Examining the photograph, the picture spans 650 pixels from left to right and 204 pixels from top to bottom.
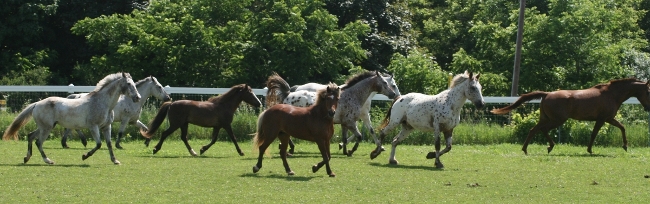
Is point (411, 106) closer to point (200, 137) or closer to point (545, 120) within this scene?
point (545, 120)

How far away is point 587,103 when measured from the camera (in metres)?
20.8

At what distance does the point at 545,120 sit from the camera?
20.9m

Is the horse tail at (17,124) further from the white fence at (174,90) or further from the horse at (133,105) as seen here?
the white fence at (174,90)

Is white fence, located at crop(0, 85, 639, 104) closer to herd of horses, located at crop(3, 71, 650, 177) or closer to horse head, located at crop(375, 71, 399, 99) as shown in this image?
herd of horses, located at crop(3, 71, 650, 177)

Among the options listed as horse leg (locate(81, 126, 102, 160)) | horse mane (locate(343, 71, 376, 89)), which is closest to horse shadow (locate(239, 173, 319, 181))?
horse leg (locate(81, 126, 102, 160))

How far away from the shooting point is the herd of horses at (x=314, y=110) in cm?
1503

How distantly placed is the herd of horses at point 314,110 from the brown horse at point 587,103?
21 millimetres

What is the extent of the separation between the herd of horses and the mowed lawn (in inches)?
21.2

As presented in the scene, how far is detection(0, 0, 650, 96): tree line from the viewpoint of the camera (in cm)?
3488

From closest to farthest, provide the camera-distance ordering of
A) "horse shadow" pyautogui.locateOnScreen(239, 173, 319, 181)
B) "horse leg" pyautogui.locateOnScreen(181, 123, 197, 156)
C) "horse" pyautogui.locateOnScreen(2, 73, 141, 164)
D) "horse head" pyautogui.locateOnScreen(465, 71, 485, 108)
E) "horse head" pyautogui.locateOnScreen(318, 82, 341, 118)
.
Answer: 1. "horse shadow" pyautogui.locateOnScreen(239, 173, 319, 181)
2. "horse head" pyautogui.locateOnScreen(318, 82, 341, 118)
3. "horse" pyautogui.locateOnScreen(2, 73, 141, 164)
4. "horse head" pyautogui.locateOnScreen(465, 71, 485, 108)
5. "horse leg" pyautogui.locateOnScreen(181, 123, 197, 156)

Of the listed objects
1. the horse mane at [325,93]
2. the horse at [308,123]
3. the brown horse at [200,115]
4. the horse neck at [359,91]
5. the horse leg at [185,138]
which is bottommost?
the horse leg at [185,138]

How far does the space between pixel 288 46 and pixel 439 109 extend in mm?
17709

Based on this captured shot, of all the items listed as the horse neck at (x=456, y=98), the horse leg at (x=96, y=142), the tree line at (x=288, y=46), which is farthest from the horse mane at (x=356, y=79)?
the tree line at (x=288, y=46)

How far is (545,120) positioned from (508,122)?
4346 millimetres
